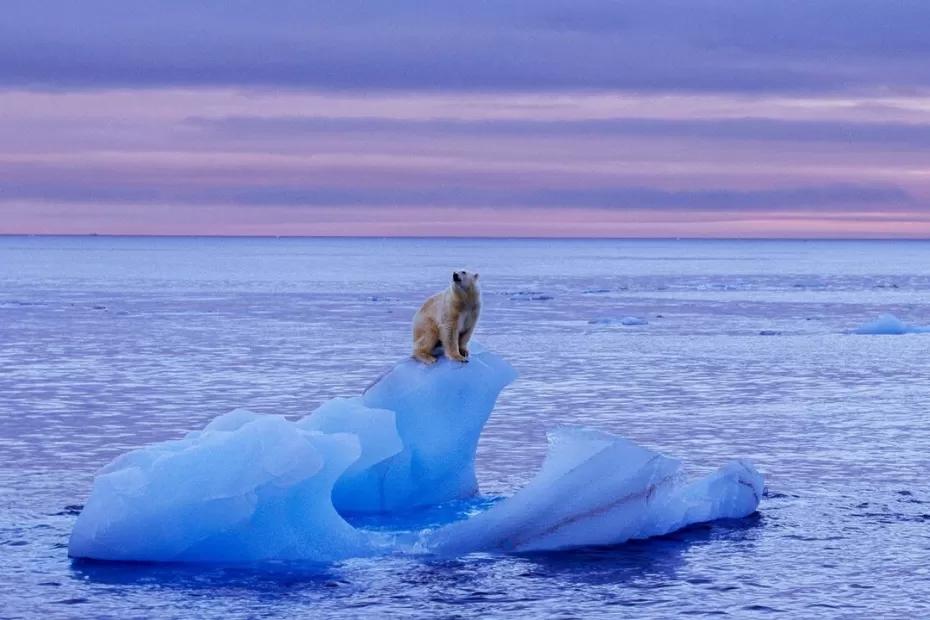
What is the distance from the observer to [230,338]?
3525 cm

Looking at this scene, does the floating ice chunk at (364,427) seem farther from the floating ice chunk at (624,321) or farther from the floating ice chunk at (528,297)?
the floating ice chunk at (528,297)

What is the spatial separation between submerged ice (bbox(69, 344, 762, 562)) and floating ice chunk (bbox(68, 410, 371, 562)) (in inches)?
0.4

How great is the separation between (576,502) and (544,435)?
21.0 ft

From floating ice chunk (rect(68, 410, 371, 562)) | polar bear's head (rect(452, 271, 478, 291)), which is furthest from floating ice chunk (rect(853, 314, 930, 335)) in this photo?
floating ice chunk (rect(68, 410, 371, 562))

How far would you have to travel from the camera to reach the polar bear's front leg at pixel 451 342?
46.0 feet

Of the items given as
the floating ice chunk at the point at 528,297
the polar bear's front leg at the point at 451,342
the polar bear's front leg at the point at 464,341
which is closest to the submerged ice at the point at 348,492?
the polar bear's front leg at the point at 451,342

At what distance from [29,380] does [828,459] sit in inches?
556

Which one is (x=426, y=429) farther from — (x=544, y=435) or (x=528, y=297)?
(x=528, y=297)

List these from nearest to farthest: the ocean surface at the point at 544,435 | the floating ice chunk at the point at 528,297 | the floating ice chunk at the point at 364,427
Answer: the ocean surface at the point at 544,435 < the floating ice chunk at the point at 364,427 < the floating ice chunk at the point at 528,297

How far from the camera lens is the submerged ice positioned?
11.5 meters

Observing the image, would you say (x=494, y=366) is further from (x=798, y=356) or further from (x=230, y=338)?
(x=230, y=338)

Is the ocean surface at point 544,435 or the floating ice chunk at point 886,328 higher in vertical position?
the floating ice chunk at point 886,328

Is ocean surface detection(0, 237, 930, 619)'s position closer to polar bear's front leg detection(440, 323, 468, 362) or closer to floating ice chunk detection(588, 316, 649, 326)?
floating ice chunk detection(588, 316, 649, 326)

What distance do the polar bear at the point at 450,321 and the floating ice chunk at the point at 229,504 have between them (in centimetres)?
237
